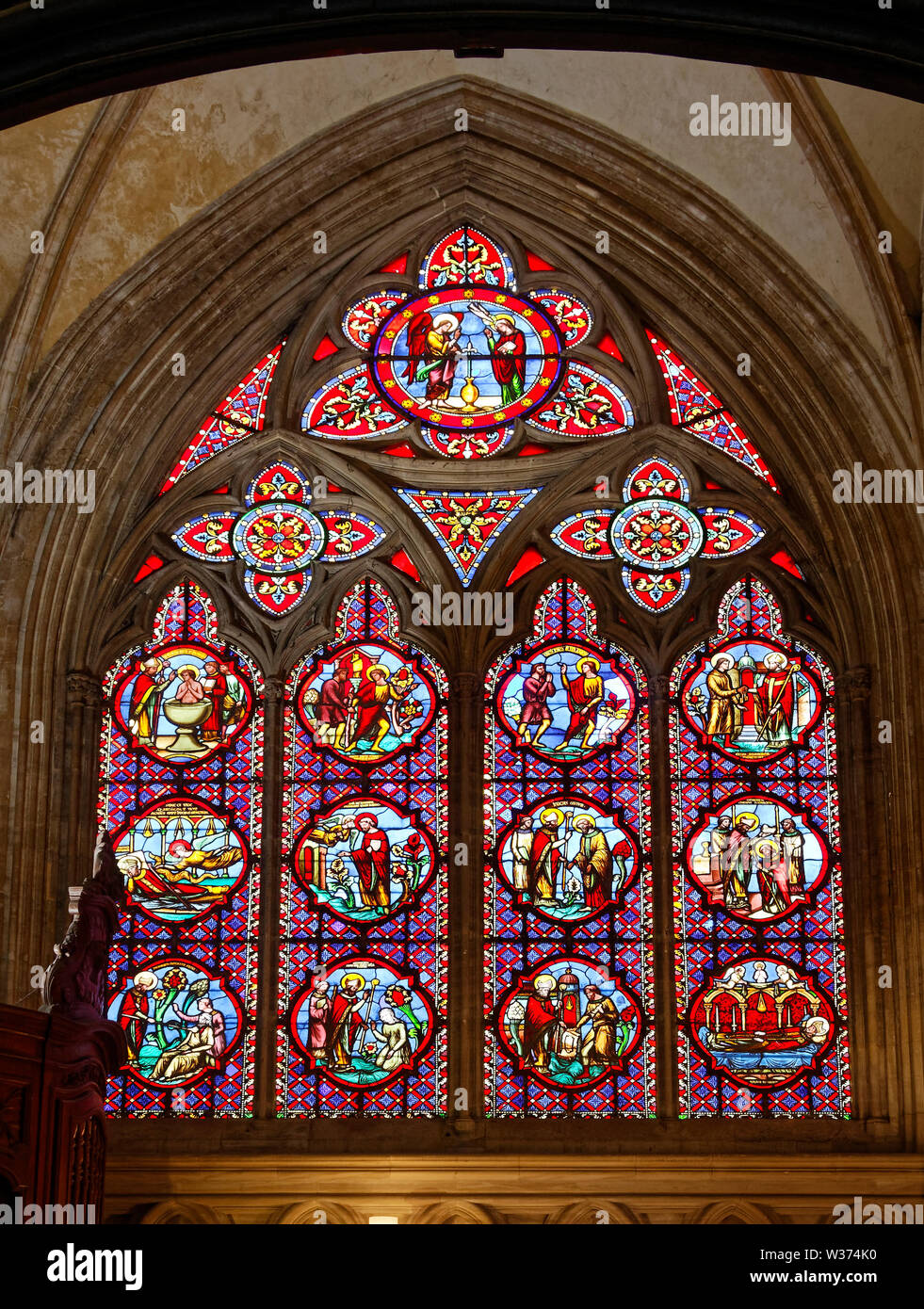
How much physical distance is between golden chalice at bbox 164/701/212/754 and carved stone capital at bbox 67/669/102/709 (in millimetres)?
513

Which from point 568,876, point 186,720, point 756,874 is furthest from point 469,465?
point 756,874

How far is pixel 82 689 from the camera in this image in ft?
40.9

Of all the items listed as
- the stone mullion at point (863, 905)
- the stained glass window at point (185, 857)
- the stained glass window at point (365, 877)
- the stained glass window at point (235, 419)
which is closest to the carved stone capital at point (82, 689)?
the stained glass window at point (185, 857)

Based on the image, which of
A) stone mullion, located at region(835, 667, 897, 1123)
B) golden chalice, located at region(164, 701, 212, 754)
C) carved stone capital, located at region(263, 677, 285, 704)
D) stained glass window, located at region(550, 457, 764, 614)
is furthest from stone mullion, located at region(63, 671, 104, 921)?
stone mullion, located at region(835, 667, 897, 1123)

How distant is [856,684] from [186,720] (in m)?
4.36

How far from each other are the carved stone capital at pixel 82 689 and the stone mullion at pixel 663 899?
3.60 m

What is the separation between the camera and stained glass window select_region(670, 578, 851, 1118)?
11.8 m

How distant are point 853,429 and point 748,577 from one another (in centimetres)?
123

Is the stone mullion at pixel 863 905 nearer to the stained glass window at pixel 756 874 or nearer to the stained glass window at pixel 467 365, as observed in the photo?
the stained glass window at pixel 756 874

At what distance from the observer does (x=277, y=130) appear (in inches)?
500

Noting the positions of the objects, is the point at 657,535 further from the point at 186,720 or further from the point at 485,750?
the point at 186,720

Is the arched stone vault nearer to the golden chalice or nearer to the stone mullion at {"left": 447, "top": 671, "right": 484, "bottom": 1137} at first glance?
the stone mullion at {"left": 447, "top": 671, "right": 484, "bottom": 1137}

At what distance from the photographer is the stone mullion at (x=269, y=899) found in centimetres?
1187

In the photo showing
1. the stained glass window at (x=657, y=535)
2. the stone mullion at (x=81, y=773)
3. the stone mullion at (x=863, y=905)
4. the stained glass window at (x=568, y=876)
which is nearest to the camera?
the stone mullion at (x=863, y=905)
